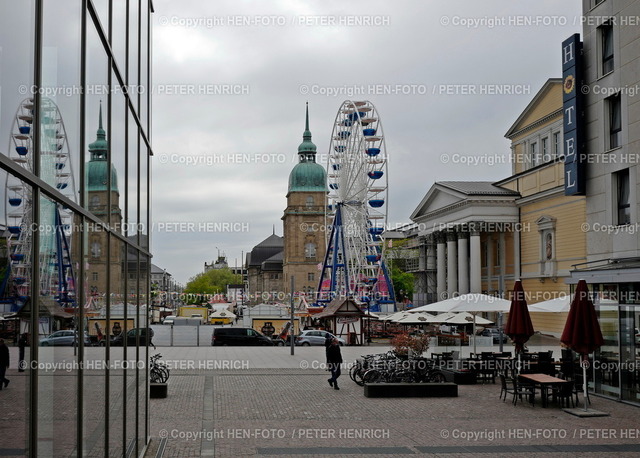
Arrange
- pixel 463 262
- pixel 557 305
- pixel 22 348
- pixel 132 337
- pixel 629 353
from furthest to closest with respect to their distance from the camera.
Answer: pixel 463 262 < pixel 557 305 < pixel 629 353 < pixel 132 337 < pixel 22 348

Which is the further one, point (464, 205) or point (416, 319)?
point (464, 205)

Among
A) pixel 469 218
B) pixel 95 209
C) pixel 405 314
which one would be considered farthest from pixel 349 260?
pixel 95 209

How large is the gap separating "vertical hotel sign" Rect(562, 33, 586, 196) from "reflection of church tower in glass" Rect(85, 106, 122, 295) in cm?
2211

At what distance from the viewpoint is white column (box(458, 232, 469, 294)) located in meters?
66.9

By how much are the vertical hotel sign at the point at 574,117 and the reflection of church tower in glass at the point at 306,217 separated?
12002 centimetres

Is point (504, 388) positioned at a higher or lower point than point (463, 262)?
lower

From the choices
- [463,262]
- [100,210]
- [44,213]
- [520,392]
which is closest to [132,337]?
[100,210]

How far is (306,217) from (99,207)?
142m

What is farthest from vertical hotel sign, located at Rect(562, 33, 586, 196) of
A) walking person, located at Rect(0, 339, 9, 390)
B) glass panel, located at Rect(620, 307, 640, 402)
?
walking person, located at Rect(0, 339, 9, 390)

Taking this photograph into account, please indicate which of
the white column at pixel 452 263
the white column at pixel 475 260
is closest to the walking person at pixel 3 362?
the white column at pixel 475 260

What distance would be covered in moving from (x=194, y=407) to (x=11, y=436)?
15227mm

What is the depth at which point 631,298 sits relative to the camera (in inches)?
780

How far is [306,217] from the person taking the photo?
491ft

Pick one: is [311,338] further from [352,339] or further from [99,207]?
[99,207]
